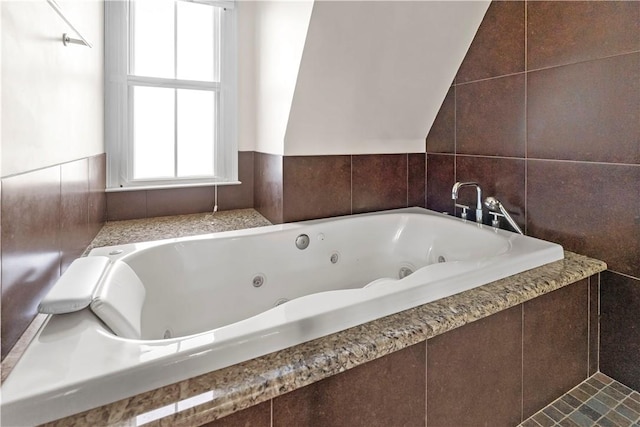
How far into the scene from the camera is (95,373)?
28.5 inches

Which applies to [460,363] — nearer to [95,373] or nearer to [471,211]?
[95,373]

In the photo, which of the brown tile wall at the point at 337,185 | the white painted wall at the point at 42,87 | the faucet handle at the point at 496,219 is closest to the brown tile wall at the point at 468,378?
the faucet handle at the point at 496,219

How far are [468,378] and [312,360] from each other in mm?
604

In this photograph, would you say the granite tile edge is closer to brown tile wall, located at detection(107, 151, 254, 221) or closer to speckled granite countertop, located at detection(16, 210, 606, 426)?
speckled granite countertop, located at detection(16, 210, 606, 426)

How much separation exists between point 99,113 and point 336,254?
1.56 metres

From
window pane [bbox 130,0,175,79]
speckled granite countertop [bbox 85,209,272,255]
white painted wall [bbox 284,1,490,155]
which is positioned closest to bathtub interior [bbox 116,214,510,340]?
speckled granite countertop [bbox 85,209,272,255]

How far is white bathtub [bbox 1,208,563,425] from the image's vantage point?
74 centimetres

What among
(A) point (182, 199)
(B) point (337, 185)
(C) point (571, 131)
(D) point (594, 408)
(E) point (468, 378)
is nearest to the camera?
(E) point (468, 378)

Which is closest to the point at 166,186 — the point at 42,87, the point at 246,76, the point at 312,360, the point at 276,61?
the point at 246,76

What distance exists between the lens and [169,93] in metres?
2.34

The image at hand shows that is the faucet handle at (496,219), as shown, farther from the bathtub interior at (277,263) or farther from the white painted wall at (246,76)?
the white painted wall at (246,76)

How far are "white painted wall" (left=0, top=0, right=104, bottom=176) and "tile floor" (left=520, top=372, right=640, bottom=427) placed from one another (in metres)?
1.84

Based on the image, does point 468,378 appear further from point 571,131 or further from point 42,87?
point 42,87

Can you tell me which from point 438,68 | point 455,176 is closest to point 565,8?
point 438,68
